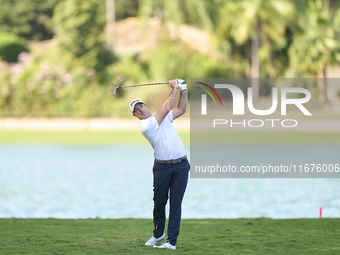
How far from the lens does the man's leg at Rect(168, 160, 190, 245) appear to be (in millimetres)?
6195

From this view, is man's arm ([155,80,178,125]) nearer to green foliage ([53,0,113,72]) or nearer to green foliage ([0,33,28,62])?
green foliage ([53,0,113,72])

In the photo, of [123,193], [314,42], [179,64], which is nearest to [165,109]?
[123,193]

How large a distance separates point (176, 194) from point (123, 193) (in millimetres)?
8867

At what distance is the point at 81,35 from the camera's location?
40.3 meters

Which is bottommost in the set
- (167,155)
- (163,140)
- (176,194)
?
(176,194)

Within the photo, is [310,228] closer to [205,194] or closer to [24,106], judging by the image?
[205,194]

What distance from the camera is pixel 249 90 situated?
3769 cm

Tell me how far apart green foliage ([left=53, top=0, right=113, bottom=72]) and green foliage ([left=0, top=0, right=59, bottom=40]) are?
14320mm

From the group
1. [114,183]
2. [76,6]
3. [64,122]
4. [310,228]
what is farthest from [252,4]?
[310,228]

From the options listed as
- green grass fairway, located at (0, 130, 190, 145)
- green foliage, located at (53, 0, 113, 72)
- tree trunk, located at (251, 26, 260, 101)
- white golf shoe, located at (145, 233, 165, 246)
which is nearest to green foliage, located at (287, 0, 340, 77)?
tree trunk, located at (251, 26, 260, 101)

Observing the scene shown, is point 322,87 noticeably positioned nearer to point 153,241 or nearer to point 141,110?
point 153,241

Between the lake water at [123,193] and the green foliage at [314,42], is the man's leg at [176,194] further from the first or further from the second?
the green foliage at [314,42]

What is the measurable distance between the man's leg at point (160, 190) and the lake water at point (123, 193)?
479 cm

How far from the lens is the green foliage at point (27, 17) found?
55688mm
